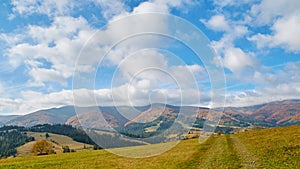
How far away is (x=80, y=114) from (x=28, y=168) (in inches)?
578

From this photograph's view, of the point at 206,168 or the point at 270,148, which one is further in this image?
the point at 270,148

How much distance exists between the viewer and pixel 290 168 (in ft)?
71.3

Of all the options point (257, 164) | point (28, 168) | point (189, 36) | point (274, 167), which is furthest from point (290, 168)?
point (28, 168)

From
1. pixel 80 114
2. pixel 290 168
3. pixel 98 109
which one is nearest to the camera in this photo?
pixel 290 168

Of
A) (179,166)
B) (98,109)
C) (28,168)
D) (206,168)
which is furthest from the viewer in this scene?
(28,168)

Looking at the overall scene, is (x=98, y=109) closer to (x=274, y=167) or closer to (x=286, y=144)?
(x=274, y=167)

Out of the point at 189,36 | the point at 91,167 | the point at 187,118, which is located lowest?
the point at 91,167

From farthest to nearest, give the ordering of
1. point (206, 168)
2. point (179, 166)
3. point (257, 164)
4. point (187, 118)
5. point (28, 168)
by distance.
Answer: point (187, 118), point (28, 168), point (179, 166), point (206, 168), point (257, 164)

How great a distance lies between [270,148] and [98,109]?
2188cm

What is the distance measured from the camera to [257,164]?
2427 cm

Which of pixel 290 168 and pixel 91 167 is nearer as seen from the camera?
pixel 290 168

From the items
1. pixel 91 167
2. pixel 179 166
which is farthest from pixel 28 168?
pixel 179 166

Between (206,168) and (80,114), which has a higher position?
(80,114)

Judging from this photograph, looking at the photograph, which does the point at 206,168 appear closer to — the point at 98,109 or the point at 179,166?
the point at 179,166
